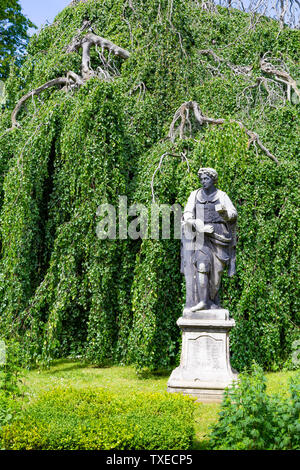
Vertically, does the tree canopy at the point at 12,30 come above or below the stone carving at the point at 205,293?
above

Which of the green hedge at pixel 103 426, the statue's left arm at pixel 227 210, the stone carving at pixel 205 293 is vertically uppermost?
the statue's left arm at pixel 227 210

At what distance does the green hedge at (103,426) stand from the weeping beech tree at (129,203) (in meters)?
2.45

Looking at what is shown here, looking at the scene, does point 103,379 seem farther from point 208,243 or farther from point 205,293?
point 208,243

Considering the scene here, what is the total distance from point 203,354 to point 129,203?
2.68 metres

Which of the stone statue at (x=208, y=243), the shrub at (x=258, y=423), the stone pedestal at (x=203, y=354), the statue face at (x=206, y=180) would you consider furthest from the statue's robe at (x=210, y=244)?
the shrub at (x=258, y=423)

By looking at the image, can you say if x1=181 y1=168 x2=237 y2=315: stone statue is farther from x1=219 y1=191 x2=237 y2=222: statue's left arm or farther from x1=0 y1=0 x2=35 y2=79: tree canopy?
x1=0 y1=0 x2=35 y2=79: tree canopy

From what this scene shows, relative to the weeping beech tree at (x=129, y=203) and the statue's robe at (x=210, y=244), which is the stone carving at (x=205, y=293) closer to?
the statue's robe at (x=210, y=244)

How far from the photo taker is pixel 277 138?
308 inches

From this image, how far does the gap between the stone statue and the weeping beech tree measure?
941mm

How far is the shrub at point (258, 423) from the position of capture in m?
3.31

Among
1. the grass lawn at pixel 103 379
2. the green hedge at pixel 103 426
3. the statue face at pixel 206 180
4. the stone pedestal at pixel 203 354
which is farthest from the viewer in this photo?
the grass lawn at pixel 103 379

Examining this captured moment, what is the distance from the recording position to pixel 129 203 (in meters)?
7.28
